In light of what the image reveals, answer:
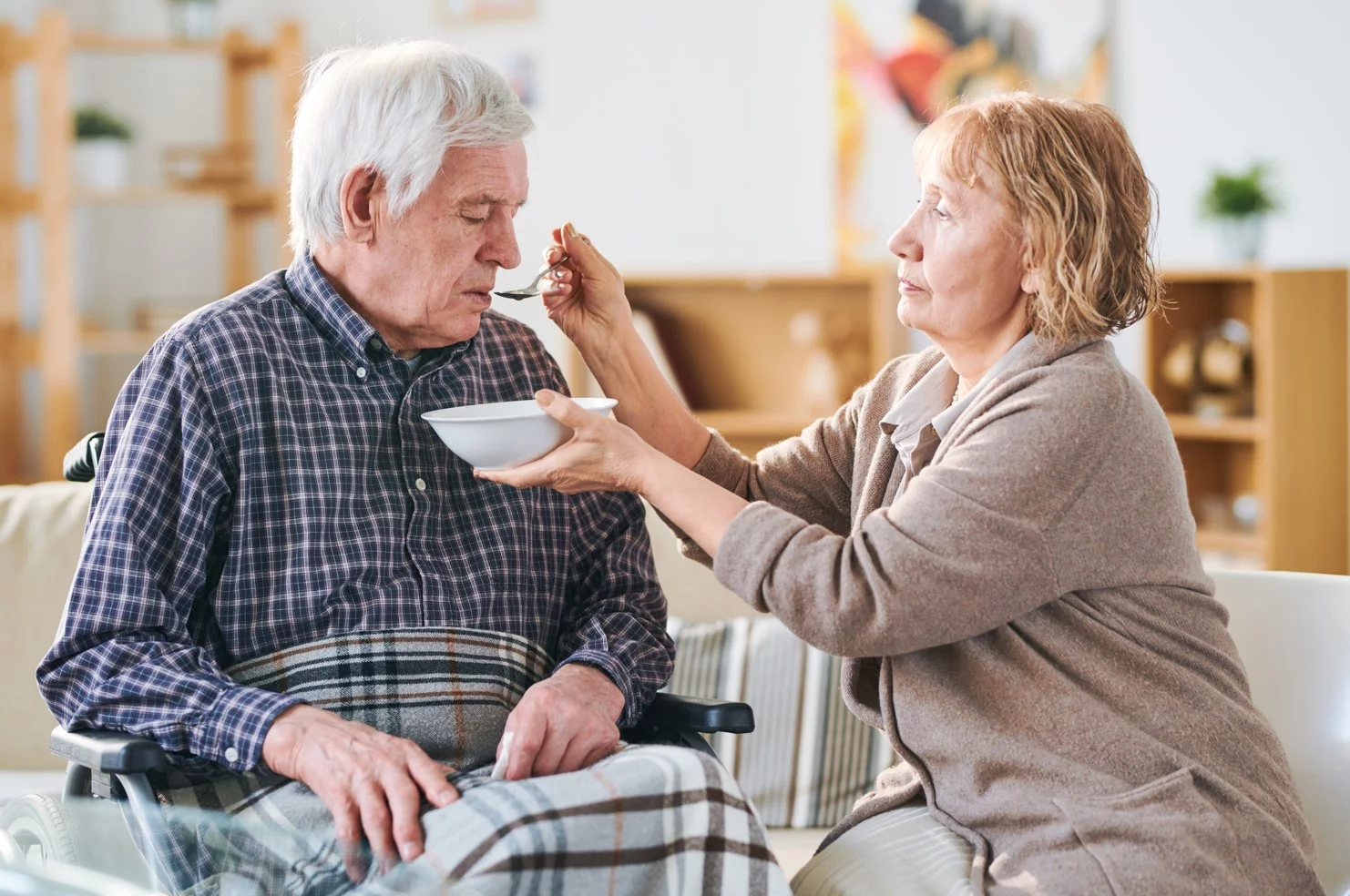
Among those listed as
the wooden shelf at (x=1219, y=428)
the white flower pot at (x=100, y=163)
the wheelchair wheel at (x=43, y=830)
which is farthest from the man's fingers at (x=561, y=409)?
the white flower pot at (x=100, y=163)

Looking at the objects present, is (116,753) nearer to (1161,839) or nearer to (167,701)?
(167,701)

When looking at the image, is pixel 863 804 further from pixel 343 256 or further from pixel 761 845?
pixel 343 256

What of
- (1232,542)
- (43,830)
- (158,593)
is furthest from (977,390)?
(1232,542)

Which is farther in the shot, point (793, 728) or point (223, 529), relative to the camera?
point (793, 728)

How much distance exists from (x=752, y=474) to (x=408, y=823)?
2.17 feet

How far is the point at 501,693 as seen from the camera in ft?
5.28

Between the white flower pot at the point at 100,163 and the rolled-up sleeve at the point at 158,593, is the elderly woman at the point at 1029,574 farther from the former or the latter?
the white flower pot at the point at 100,163

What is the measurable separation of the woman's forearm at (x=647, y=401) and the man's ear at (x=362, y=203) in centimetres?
32

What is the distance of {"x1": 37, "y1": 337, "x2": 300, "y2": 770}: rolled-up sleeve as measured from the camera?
55.6 inches

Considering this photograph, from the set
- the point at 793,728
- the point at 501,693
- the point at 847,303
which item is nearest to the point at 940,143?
the point at 501,693

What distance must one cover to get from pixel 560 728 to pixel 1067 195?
74 centimetres

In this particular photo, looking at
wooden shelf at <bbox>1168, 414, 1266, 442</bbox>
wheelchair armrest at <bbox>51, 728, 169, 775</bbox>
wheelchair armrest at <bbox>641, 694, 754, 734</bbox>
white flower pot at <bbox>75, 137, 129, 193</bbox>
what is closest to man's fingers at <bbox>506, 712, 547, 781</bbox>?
wheelchair armrest at <bbox>641, 694, 754, 734</bbox>

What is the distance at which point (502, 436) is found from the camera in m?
1.43

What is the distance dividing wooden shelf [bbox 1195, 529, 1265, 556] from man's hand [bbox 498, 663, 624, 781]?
277 cm
